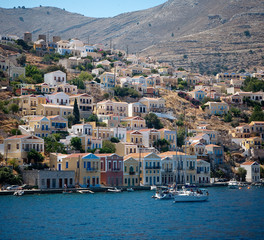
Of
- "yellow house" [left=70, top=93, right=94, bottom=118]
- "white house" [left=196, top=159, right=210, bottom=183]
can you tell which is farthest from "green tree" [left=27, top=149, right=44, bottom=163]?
"white house" [left=196, top=159, right=210, bottom=183]

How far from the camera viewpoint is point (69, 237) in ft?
152

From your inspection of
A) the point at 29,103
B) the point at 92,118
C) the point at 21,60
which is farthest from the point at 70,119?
the point at 21,60

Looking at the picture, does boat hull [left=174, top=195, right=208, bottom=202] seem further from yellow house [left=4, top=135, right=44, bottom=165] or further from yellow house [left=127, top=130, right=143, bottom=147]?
yellow house [left=127, top=130, right=143, bottom=147]

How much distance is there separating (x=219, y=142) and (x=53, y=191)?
47633 millimetres

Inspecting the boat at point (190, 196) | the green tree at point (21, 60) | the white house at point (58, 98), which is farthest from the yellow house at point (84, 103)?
the boat at point (190, 196)

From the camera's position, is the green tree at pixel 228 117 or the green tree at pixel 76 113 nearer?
the green tree at pixel 76 113

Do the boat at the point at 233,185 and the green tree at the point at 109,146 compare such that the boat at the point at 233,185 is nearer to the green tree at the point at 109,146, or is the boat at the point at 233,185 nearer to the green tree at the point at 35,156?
the green tree at the point at 109,146

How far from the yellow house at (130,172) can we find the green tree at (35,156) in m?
12.4

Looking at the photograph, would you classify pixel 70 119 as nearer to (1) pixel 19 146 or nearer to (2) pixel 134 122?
(2) pixel 134 122

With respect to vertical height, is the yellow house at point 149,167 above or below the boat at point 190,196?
above

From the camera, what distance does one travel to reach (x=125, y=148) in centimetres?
9350

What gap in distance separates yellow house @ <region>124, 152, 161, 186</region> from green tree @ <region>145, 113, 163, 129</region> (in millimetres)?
21497

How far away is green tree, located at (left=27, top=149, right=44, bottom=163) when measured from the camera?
265 ft

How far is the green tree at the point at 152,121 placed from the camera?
367 ft
